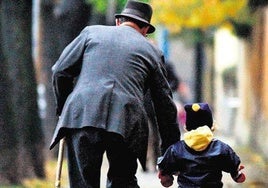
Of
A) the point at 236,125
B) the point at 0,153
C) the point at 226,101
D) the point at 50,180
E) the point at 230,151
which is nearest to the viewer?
the point at 230,151

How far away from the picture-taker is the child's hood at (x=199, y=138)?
7.77 m

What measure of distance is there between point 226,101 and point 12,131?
17839 mm

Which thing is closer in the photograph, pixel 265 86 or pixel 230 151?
pixel 230 151

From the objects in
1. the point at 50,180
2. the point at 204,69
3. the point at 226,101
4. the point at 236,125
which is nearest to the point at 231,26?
the point at 236,125

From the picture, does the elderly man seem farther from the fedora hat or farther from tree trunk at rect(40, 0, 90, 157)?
tree trunk at rect(40, 0, 90, 157)

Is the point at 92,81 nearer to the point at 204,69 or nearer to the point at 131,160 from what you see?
the point at 131,160

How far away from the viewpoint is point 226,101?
32.2 meters

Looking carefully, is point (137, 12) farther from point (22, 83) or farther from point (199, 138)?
point (22, 83)

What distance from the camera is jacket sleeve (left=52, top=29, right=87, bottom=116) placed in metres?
8.05

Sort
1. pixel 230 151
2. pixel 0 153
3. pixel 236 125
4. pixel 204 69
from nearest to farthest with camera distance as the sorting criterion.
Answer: pixel 230 151
pixel 0 153
pixel 236 125
pixel 204 69

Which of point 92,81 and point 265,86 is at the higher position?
point 92,81

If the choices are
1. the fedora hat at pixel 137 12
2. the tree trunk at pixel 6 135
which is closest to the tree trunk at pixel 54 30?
the tree trunk at pixel 6 135

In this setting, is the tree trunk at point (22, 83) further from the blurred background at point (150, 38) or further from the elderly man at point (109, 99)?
the elderly man at point (109, 99)

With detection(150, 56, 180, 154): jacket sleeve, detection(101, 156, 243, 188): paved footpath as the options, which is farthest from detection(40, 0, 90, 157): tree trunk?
detection(150, 56, 180, 154): jacket sleeve
